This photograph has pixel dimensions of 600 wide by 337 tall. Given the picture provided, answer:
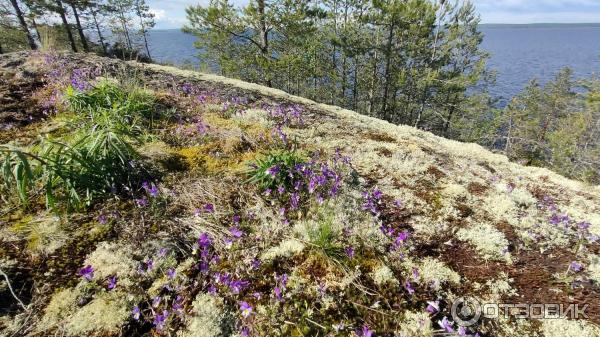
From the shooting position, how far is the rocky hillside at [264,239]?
2301 millimetres

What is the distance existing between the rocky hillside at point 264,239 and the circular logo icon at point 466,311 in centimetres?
1

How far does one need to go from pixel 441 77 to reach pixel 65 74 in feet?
98.3

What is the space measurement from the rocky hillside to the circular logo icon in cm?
1

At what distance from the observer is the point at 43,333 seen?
2.04m

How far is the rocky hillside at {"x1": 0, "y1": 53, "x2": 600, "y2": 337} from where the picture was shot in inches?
90.6

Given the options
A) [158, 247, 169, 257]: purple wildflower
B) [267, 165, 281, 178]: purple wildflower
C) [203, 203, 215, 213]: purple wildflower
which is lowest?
[158, 247, 169, 257]: purple wildflower

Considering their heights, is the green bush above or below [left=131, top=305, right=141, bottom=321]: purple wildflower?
above

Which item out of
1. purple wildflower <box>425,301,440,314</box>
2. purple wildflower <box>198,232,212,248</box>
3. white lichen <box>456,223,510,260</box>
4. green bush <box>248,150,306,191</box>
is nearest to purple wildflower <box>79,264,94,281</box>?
purple wildflower <box>198,232,212,248</box>

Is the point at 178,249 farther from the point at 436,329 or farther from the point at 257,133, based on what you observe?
the point at 257,133

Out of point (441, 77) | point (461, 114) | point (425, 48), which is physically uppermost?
point (425, 48)

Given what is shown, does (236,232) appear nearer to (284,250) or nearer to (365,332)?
(284,250)

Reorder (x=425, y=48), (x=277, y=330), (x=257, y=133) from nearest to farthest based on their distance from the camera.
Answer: (x=277, y=330), (x=257, y=133), (x=425, y=48)

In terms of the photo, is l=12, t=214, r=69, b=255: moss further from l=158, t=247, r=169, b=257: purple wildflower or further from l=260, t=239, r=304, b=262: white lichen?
l=260, t=239, r=304, b=262: white lichen

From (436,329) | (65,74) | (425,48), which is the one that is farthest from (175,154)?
(425,48)
